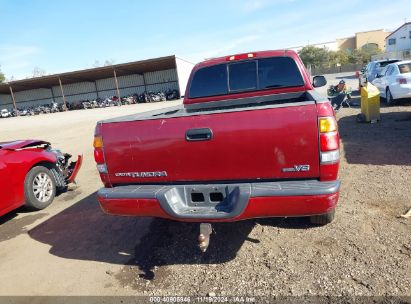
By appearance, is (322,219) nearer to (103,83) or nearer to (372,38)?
(103,83)

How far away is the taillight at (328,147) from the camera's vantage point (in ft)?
9.13

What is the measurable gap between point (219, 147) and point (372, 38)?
13123cm

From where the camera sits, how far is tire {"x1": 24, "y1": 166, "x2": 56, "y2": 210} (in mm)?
5431

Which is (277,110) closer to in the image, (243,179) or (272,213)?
(243,179)

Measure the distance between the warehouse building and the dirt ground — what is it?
3633 centimetres

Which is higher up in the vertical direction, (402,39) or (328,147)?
(402,39)

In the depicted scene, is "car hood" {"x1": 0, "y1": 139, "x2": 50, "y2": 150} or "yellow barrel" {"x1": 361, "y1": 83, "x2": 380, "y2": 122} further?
"yellow barrel" {"x1": 361, "y1": 83, "x2": 380, "y2": 122}

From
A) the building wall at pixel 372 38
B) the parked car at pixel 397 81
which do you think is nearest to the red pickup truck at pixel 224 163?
the parked car at pixel 397 81

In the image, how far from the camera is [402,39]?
68.7 meters

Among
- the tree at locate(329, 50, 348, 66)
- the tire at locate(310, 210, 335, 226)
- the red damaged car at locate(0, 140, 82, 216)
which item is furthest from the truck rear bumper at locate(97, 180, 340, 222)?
the tree at locate(329, 50, 348, 66)

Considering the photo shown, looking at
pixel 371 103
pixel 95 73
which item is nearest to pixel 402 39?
pixel 95 73

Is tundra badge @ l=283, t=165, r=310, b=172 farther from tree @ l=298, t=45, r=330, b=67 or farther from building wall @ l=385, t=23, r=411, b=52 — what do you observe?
tree @ l=298, t=45, r=330, b=67

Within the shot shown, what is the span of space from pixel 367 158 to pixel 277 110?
4.48 metres

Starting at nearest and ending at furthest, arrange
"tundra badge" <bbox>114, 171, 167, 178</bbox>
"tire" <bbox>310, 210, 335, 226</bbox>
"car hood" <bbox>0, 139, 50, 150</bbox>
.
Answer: "tundra badge" <bbox>114, 171, 167, 178</bbox> < "tire" <bbox>310, 210, 335, 226</bbox> < "car hood" <bbox>0, 139, 50, 150</bbox>
